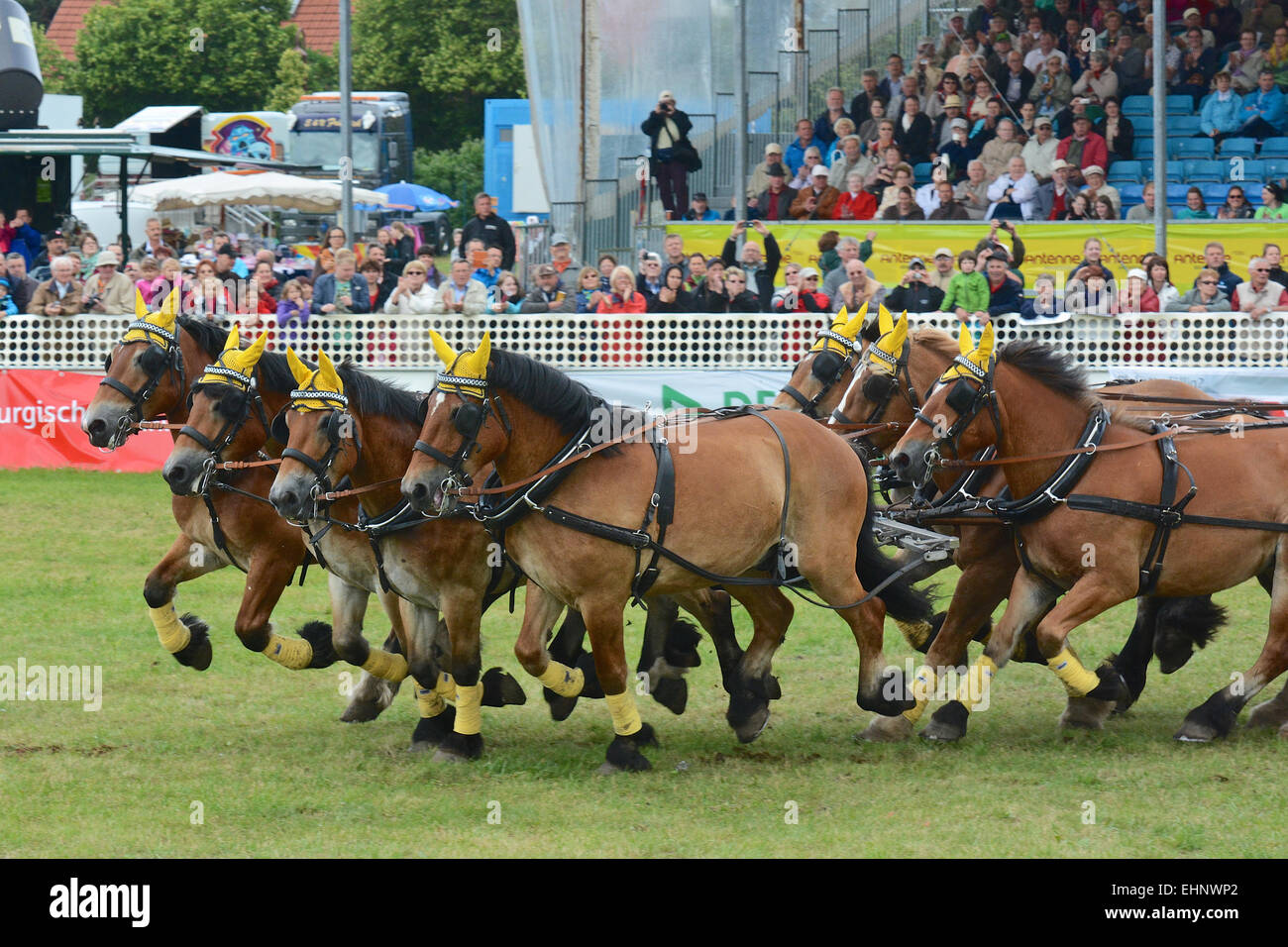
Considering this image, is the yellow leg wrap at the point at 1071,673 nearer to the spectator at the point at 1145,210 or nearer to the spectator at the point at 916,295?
the spectator at the point at 916,295

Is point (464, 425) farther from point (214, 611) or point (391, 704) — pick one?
point (214, 611)

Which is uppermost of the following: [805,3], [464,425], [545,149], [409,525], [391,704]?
[805,3]

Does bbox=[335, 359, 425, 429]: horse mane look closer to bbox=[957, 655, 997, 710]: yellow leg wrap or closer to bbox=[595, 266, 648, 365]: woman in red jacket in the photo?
bbox=[957, 655, 997, 710]: yellow leg wrap

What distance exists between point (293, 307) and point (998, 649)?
10.8 meters

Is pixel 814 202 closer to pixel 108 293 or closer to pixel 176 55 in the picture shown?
pixel 108 293

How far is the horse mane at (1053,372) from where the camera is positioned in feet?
26.2

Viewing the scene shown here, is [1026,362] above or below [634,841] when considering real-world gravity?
above

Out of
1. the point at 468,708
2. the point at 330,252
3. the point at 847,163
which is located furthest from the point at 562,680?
the point at 847,163

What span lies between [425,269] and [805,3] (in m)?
9.47

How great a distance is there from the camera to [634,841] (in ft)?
21.2

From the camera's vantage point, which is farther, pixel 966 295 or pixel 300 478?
pixel 966 295

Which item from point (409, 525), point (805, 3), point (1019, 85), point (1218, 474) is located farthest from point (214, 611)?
point (805, 3)

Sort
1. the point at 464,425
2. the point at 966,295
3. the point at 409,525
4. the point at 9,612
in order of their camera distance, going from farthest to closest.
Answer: the point at 966,295
the point at 9,612
the point at 409,525
the point at 464,425

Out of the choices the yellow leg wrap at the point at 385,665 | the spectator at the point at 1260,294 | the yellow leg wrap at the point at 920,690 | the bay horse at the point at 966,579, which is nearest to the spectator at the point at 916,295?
the spectator at the point at 1260,294
